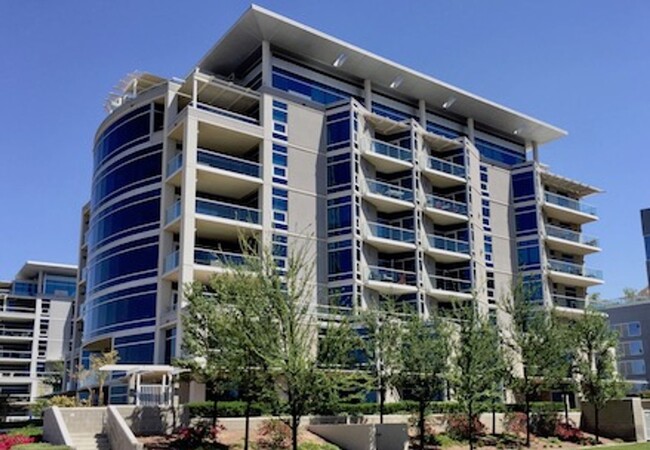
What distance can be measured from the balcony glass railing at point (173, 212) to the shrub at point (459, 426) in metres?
17.9

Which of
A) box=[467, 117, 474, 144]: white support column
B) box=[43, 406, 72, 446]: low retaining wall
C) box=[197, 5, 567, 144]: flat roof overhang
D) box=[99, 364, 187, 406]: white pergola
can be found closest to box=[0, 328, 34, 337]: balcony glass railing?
box=[197, 5, 567, 144]: flat roof overhang

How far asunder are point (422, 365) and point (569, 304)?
30.7 m

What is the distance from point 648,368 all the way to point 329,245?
48512mm

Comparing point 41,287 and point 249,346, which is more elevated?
point 41,287

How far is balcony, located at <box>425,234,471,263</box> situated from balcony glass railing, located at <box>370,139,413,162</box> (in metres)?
5.60

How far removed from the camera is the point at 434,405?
37.1 meters

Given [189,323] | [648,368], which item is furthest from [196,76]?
[648,368]

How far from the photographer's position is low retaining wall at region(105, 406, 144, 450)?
23905mm

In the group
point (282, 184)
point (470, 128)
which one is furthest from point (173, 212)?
point (470, 128)

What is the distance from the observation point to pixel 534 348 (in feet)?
125

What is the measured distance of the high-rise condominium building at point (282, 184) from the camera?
132 feet

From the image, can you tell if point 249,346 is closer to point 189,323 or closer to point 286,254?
point 189,323

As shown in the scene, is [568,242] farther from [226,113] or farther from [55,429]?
[55,429]

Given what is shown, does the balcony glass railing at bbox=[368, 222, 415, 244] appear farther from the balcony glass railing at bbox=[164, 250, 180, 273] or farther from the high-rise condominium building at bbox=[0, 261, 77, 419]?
the high-rise condominium building at bbox=[0, 261, 77, 419]
